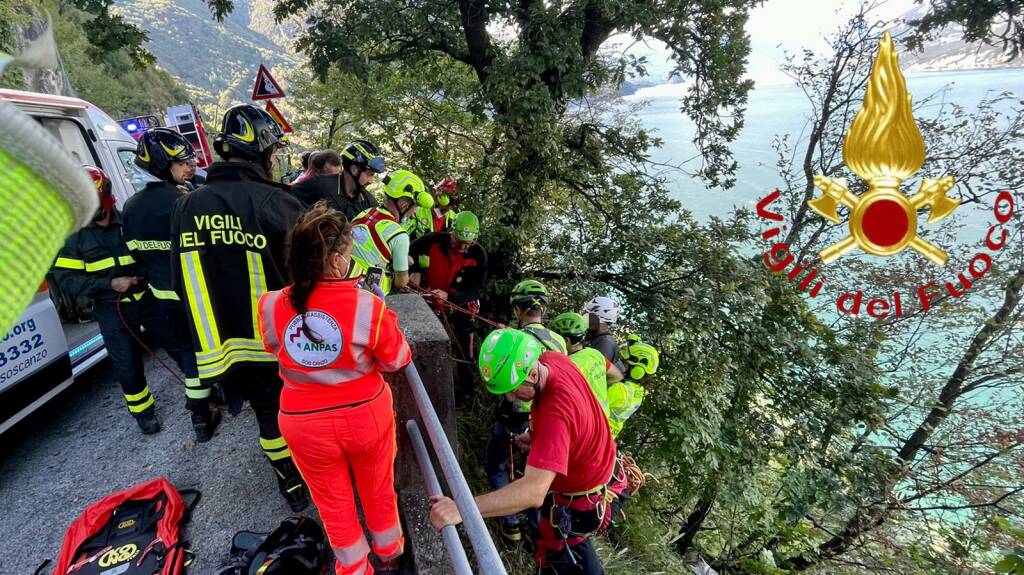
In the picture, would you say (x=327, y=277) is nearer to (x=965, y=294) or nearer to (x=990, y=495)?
(x=990, y=495)

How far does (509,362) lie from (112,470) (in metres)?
3.19

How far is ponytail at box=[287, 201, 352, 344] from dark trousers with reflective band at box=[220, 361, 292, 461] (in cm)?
88

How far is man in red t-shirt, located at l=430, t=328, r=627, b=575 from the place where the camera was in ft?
7.18

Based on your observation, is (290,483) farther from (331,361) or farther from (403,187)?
(403,187)

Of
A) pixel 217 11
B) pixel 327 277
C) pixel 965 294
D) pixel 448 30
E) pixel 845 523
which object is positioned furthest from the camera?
pixel 965 294

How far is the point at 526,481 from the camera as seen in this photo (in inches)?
87.4

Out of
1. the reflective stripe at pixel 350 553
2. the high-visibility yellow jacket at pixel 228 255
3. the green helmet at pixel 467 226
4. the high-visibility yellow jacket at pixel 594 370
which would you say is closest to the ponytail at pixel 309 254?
the high-visibility yellow jacket at pixel 228 255

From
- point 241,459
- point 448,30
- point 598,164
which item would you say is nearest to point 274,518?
point 241,459

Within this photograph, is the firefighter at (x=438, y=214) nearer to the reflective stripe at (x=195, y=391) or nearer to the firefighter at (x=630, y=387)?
the firefighter at (x=630, y=387)

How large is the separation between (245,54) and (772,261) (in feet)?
429

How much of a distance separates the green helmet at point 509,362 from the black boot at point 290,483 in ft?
4.91

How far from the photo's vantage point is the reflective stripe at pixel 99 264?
3393 millimetres

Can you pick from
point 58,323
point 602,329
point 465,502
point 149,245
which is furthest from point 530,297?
point 58,323

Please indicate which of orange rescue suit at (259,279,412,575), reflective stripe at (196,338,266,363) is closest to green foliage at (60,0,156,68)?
reflective stripe at (196,338,266,363)
